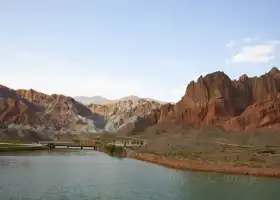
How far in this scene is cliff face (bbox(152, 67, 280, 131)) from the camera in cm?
15991

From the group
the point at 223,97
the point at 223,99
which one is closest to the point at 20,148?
the point at 223,99

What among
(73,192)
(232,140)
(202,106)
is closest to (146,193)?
(73,192)

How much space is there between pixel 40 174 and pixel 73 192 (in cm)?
1820

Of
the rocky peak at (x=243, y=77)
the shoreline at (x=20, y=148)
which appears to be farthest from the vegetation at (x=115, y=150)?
the rocky peak at (x=243, y=77)

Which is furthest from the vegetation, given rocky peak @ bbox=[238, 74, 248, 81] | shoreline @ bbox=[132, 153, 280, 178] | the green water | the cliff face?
rocky peak @ bbox=[238, 74, 248, 81]

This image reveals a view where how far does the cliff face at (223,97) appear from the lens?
15991cm

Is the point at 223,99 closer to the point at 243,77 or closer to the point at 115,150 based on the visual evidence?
the point at 243,77

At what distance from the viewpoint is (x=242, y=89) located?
174 m

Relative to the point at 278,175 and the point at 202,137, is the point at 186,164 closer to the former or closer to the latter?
the point at 278,175

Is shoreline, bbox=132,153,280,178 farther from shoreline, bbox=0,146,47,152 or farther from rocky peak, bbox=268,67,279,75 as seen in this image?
rocky peak, bbox=268,67,279,75

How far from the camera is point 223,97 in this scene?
166 metres

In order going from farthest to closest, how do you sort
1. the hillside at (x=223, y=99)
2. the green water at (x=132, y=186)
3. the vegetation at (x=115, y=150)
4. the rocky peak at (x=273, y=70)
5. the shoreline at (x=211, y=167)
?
the rocky peak at (x=273, y=70), the hillside at (x=223, y=99), the vegetation at (x=115, y=150), the shoreline at (x=211, y=167), the green water at (x=132, y=186)

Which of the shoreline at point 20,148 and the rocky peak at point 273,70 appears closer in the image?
the shoreline at point 20,148

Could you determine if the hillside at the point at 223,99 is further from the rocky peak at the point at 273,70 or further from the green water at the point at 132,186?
the green water at the point at 132,186
